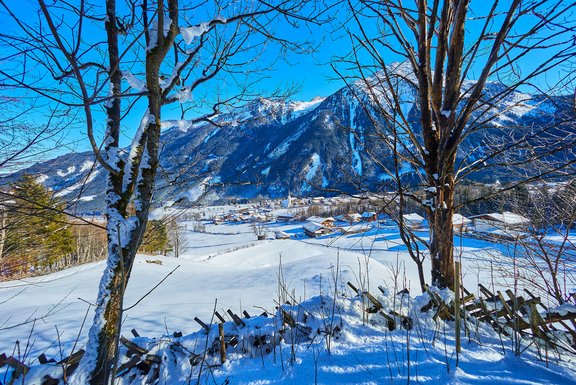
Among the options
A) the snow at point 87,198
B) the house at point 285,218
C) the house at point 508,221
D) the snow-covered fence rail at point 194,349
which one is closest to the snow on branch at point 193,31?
the snow at point 87,198

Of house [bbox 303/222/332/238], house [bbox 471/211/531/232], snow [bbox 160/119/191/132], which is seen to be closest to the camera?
snow [bbox 160/119/191/132]

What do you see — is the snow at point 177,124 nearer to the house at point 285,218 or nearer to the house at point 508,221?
the house at point 508,221

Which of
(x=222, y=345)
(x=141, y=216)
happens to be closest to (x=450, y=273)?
(x=222, y=345)

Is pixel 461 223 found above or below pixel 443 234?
above

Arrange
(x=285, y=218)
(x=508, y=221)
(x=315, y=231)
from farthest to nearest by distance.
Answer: (x=285, y=218)
(x=315, y=231)
(x=508, y=221)

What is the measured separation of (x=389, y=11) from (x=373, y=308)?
3094 millimetres

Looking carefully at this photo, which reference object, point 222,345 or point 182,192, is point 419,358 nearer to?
point 222,345

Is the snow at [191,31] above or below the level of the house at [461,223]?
above

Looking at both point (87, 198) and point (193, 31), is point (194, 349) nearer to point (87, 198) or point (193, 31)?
point (87, 198)

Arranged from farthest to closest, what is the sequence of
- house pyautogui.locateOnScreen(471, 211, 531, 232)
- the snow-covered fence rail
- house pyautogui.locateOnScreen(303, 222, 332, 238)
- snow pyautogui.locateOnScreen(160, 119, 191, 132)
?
house pyautogui.locateOnScreen(303, 222, 332, 238)
house pyautogui.locateOnScreen(471, 211, 531, 232)
snow pyautogui.locateOnScreen(160, 119, 191, 132)
the snow-covered fence rail

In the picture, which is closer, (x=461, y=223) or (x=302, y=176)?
(x=461, y=223)

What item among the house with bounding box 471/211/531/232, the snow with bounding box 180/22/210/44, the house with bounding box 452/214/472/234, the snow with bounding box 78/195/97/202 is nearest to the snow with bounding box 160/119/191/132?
the snow with bounding box 180/22/210/44

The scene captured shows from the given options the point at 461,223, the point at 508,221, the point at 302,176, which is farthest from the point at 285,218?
the point at 461,223

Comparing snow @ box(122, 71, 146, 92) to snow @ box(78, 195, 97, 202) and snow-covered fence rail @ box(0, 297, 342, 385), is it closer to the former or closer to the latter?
A: snow @ box(78, 195, 97, 202)
